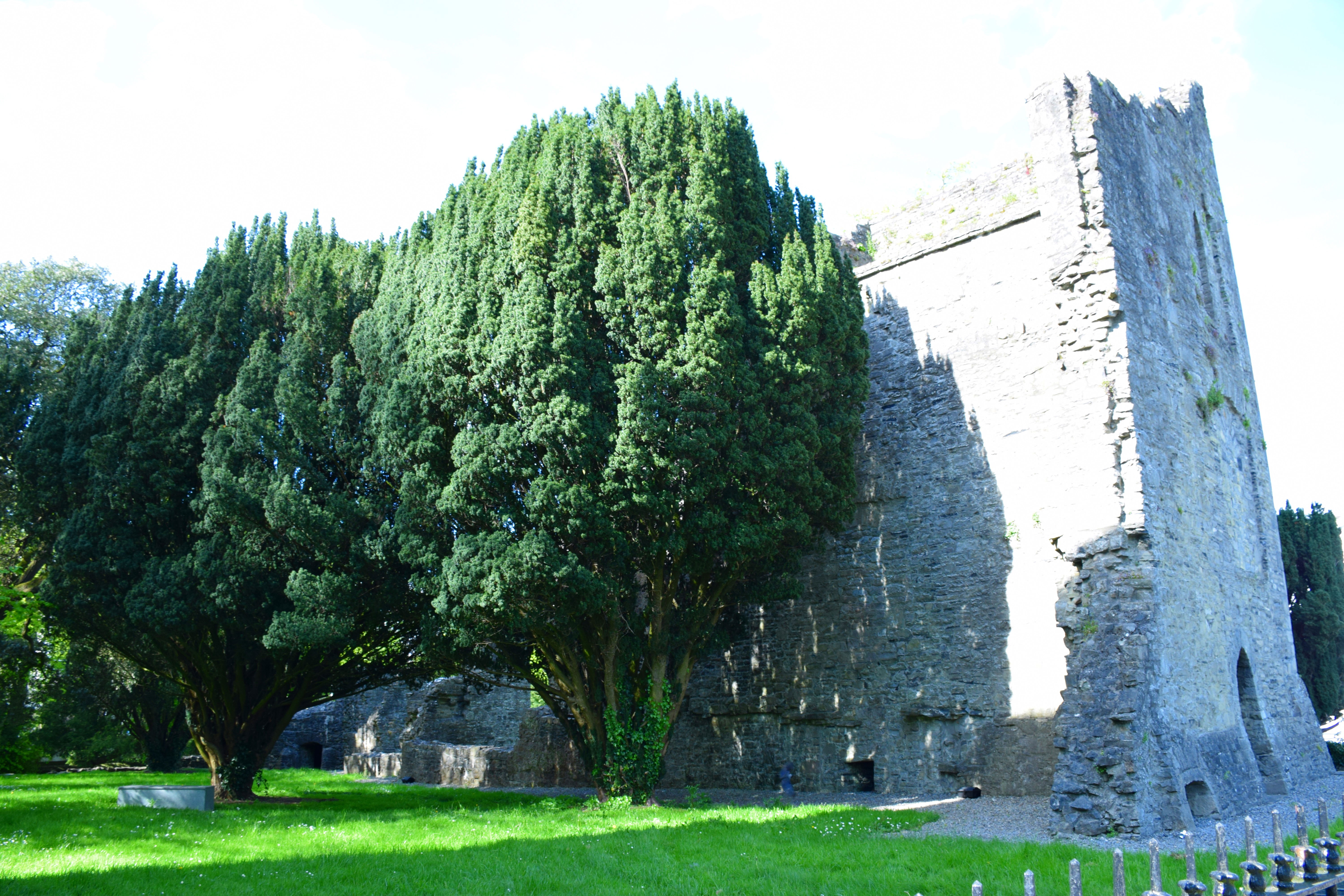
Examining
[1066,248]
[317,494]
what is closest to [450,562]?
[317,494]

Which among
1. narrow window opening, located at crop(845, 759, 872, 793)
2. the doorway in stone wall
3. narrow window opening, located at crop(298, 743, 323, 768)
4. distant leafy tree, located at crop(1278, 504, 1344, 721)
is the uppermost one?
distant leafy tree, located at crop(1278, 504, 1344, 721)

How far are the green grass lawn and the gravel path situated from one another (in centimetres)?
39

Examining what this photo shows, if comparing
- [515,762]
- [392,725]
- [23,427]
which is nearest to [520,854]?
[515,762]

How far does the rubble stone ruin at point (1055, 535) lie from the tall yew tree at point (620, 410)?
1.99m

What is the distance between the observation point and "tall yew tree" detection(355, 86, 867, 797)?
10977mm

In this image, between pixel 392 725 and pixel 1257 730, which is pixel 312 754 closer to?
pixel 392 725

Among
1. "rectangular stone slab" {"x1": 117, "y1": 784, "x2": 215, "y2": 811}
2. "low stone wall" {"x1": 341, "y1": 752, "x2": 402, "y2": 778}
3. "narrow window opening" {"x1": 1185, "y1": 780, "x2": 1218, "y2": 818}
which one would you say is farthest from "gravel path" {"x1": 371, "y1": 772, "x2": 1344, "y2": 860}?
"low stone wall" {"x1": 341, "y1": 752, "x2": 402, "y2": 778}

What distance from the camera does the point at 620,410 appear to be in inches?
432

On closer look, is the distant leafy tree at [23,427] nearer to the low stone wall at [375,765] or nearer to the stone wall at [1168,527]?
the low stone wall at [375,765]

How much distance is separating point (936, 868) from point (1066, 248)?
322 inches

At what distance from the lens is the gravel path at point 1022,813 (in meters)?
8.78

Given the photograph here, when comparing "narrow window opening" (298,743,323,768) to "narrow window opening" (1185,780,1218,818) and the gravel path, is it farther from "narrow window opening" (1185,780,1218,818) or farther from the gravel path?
"narrow window opening" (1185,780,1218,818)

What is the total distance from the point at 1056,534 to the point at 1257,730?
422 cm

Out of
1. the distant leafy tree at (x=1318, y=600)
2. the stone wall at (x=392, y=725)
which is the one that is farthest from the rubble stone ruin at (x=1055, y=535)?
the distant leafy tree at (x=1318, y=600)
